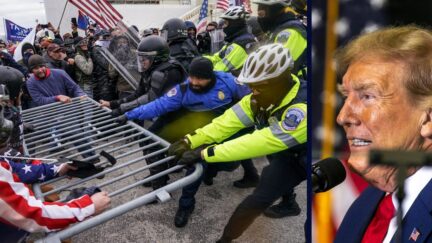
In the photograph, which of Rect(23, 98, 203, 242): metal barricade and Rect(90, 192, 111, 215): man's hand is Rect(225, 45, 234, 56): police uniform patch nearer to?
Rect(23, 98, 203, 242): metal barricade

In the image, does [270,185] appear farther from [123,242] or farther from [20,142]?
[20,142]

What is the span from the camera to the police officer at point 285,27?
3475mm

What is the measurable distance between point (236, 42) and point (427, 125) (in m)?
4.16

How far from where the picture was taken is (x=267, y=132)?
2.34 m

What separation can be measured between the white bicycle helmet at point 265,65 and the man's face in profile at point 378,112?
4.46 feet

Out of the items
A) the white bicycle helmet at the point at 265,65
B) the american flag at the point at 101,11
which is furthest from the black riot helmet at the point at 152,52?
the american flag at the point at 101,11

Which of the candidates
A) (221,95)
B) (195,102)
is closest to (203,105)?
(195,102)

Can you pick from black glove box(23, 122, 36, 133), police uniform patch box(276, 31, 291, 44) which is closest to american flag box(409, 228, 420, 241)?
police uniform patch box(276, 31, 291, 44)

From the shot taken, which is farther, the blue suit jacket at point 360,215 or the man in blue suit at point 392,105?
the blue suit jacket at point 360,215

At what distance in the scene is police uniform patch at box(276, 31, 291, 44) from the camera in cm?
365

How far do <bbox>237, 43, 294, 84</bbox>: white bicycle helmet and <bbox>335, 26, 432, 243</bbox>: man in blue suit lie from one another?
4.46 feet

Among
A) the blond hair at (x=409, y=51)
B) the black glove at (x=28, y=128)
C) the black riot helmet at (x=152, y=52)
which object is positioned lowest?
the black glove at (x=28, y=128)

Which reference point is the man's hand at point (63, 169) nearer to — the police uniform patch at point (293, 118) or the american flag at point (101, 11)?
the police uniform patch at point (293, 118)

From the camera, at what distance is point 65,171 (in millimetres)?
2328
